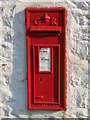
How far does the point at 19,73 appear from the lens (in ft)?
8.32

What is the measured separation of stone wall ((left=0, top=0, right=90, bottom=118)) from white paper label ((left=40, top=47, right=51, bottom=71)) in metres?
0.22

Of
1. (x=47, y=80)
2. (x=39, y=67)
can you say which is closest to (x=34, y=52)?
(x=39, y=67)

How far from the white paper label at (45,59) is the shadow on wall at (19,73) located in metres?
0.22

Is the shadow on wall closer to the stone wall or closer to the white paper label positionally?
the stone wall

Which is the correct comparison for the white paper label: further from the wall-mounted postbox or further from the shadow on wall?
the shadow on wall

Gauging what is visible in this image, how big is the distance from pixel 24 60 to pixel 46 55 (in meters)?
0.28

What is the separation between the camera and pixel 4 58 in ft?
8.30

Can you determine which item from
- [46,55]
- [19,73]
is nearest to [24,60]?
[19,73]

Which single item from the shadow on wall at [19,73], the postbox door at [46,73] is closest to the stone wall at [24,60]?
the shadow on wall at [19,73]

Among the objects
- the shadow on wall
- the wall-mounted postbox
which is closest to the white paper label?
the wall-mounted postbox

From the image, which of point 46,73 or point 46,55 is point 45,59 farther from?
point 46,73

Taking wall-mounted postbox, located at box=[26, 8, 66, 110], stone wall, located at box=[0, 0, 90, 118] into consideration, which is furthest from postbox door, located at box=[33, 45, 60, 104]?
stone wall, located at box=[0, 0, 90, 118]

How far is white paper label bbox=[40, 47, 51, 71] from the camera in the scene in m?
2.40

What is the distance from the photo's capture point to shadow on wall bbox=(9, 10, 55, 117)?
247 centimetres
